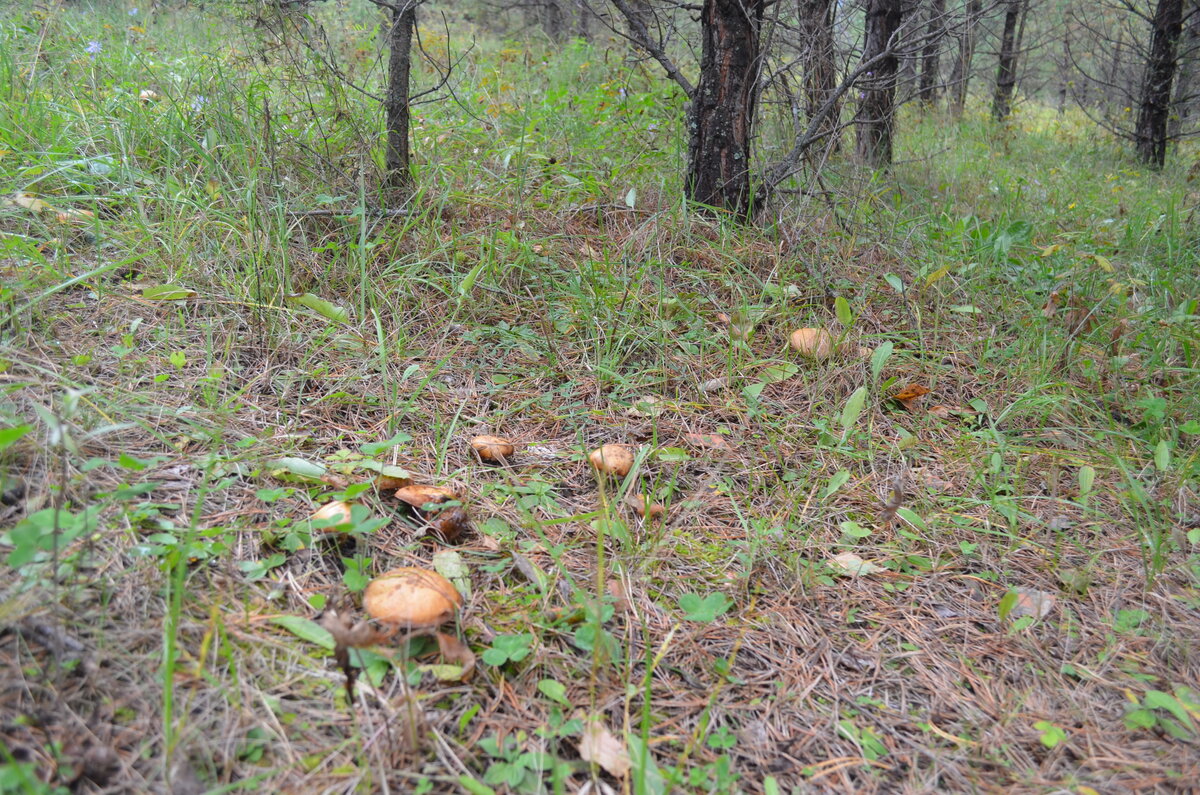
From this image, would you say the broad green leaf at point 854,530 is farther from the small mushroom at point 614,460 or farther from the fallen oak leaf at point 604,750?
the fallen oak leaf at point 604,750

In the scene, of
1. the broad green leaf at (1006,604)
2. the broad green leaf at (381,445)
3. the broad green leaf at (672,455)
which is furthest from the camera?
the broad green leaf at (672,455)

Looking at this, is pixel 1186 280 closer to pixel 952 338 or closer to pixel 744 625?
pixel 952 338

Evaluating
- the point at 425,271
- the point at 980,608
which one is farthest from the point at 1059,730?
the point at 425,271

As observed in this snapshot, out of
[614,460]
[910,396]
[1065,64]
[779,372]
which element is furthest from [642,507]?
[1065,64]

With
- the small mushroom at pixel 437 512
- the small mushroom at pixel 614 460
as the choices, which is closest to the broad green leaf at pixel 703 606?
the small mushroom at pixel 614 460

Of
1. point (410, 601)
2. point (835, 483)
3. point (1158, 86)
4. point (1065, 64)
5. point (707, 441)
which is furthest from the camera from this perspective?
point (1065, 64)

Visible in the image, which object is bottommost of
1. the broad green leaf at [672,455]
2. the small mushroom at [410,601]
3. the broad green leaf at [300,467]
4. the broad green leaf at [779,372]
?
the small mushroom at [410,601]

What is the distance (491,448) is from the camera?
1.88 metres

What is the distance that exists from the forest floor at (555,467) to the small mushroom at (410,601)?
0.06 metres

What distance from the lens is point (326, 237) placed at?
8.50 ft

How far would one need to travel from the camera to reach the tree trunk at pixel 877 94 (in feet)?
11.2

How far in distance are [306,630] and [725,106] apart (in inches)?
107

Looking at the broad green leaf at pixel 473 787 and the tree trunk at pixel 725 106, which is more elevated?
the tree trunk at pixel 725 106

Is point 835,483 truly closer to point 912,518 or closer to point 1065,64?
point 912,518
